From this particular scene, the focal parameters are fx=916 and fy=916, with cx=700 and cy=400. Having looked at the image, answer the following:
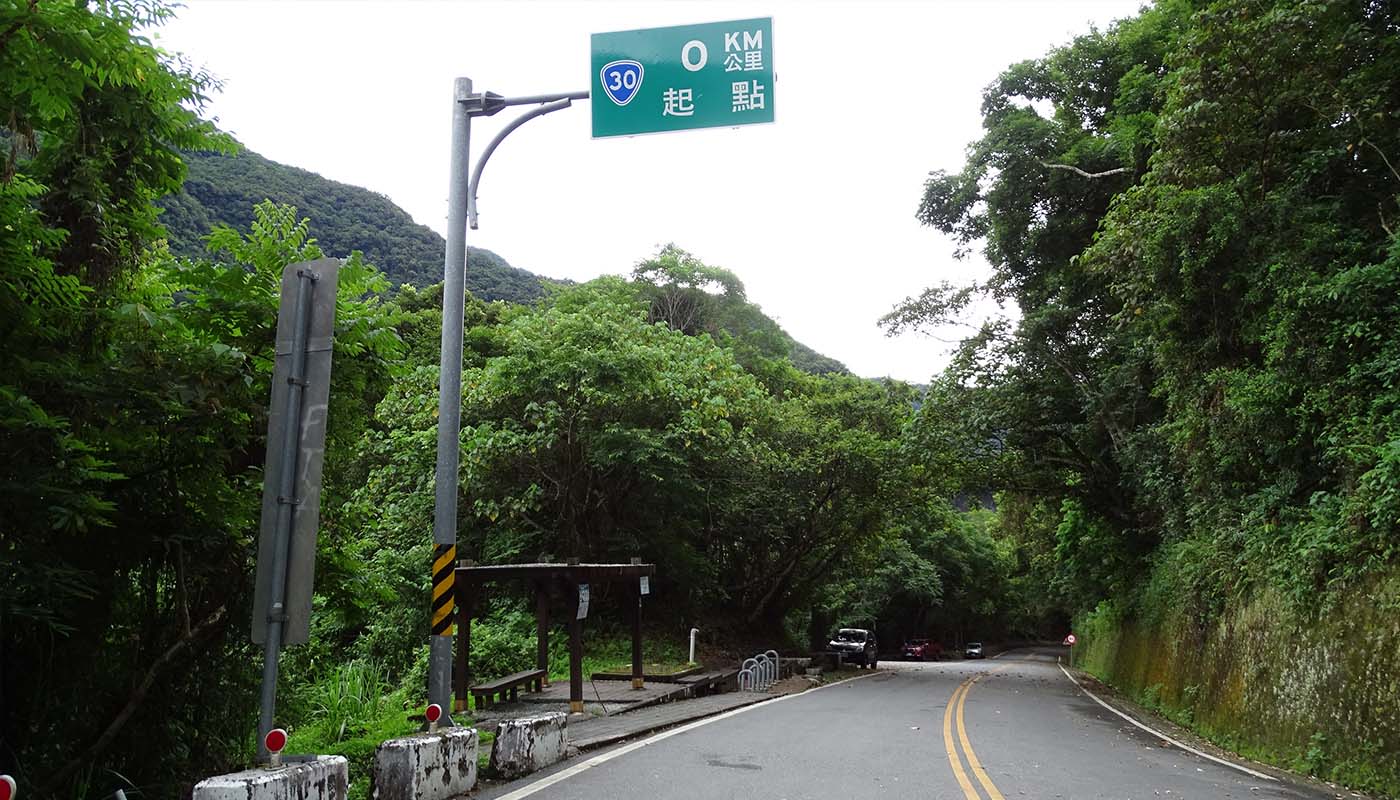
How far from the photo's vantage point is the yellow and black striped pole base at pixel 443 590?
27.9 ft

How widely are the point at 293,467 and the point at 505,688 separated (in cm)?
904

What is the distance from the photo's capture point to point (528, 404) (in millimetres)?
20969

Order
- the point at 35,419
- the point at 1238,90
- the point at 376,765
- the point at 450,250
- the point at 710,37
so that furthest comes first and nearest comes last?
the point at 1238,90, the point at 450,250, the point at 710,37, the point at 376,765, the point at 35,419

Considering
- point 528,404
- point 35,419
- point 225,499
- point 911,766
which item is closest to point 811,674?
point 528,404

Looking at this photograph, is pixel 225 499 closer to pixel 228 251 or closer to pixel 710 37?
pixel 228 251

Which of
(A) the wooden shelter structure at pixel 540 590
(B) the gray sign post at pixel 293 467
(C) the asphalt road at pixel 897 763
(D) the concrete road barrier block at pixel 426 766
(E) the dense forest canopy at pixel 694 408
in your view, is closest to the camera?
(B) the gray sign post at pixel 293 467

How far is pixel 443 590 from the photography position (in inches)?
340

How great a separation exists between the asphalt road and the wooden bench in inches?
123

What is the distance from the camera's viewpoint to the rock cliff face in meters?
9.82

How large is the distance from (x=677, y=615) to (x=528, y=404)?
849 centimetres

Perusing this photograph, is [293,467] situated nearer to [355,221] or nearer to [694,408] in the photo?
[694,408]

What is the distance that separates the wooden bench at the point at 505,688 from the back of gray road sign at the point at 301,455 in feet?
27.2

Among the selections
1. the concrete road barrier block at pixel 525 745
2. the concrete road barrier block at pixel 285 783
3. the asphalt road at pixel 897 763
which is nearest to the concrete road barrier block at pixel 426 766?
the asphalt road at pixel 897 763

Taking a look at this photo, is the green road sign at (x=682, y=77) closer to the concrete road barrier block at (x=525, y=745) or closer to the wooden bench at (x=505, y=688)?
the concrete road barrier block at (x=525, y=745)
